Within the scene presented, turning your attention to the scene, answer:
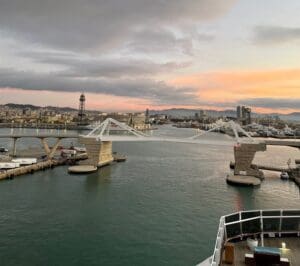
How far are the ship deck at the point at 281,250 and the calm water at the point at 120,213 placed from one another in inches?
316

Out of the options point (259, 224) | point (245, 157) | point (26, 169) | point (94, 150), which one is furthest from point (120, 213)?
point (94, 150)

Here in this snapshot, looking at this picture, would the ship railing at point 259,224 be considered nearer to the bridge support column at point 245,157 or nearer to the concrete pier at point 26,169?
the bridge support column at point 245,157

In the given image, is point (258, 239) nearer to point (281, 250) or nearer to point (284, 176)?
point (281, 250)

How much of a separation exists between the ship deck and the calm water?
316 inches

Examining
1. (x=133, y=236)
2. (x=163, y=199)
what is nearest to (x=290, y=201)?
(x=163, y=199)

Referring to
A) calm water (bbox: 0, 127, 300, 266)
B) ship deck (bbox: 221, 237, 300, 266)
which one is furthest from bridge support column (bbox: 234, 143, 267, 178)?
ship deck (bbox: 221, 237, 300, 266)

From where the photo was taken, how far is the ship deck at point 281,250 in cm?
551

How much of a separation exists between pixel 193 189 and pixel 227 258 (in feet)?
74.5

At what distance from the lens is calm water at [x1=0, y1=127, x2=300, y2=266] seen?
576 inches

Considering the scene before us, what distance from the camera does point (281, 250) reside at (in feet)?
18.7

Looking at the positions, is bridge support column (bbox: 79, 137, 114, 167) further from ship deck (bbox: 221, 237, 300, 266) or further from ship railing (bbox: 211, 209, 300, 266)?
ship deck (bbox: 221, 237, 300, 266)

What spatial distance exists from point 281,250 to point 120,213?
52.6ft

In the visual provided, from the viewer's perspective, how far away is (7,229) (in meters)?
17.5

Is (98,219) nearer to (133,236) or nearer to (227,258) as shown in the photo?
(133,236)
